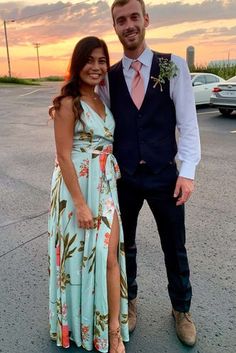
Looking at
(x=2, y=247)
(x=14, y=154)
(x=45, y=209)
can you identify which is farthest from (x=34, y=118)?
(x=2, y=247)

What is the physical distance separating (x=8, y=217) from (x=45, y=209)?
42 cm

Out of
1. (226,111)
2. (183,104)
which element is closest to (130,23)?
(183,104)

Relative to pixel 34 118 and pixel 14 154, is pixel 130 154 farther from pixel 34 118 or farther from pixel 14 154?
pixel 34 118

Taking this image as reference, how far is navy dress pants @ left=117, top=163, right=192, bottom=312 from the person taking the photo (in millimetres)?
2248

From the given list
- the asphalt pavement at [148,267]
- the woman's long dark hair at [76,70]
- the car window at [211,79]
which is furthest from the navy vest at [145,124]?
the car window at [211,79]

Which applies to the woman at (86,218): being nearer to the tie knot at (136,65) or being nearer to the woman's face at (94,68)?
the woman's face at (94,68)

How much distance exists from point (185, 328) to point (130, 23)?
1803 mm

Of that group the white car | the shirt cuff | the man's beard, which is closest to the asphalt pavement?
the shirt cuff

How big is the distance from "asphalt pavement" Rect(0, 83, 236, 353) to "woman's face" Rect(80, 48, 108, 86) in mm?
1553

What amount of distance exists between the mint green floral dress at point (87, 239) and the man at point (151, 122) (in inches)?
4.1

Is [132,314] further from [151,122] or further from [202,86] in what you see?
[202,86]

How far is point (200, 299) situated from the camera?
111 inches

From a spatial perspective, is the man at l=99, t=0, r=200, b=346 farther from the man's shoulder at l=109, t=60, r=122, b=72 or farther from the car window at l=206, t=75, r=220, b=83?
the car window at l=206, t=75, r=220, b=83

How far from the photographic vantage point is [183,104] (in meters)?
2.13
